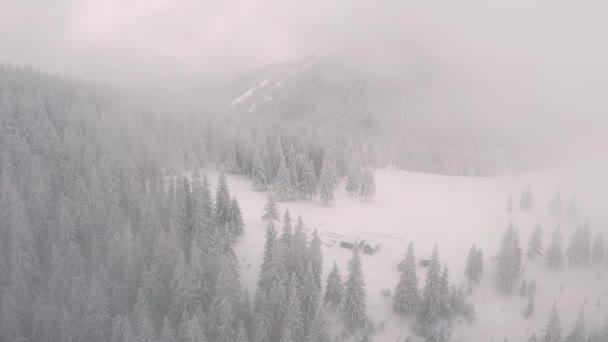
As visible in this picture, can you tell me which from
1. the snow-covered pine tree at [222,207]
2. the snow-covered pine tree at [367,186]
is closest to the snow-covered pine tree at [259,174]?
the snow-covered pine tree at [367,186]

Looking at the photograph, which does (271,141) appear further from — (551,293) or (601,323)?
(601,323)

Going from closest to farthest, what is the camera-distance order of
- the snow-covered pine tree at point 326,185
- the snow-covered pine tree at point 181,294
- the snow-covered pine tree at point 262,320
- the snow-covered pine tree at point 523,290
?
the snow-covered pine tree at point 262,320
the snow-covered pine tree at point 181,294
the snow-covered pine tree at point 523,290
the snow-covered pine tree at point 326,185

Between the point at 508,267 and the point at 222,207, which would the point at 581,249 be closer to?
the point at 508,267

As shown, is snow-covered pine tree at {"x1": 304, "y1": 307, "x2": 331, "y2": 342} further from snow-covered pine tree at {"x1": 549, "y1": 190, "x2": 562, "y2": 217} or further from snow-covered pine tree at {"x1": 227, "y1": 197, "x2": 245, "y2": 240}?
snow-covered pine tree at {"x1": 549, "y1": 190, "x2": 562, "y2": 217}

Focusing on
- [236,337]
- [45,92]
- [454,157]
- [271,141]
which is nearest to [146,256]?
[236,337]

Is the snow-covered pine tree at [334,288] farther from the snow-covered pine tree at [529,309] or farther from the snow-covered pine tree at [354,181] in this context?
the snow-covered pine tree at [354,181]

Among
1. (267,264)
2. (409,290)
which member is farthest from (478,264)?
(267,264)

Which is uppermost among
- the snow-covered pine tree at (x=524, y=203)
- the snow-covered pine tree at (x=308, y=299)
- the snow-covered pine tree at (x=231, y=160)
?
the snow-covered pine tree at (x=231, y=160)
